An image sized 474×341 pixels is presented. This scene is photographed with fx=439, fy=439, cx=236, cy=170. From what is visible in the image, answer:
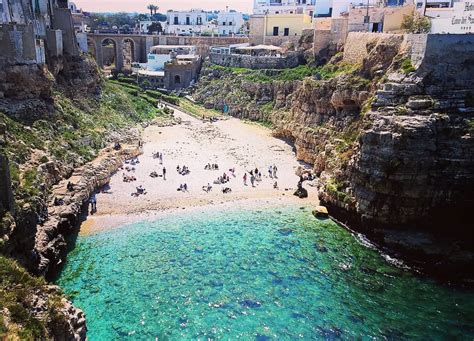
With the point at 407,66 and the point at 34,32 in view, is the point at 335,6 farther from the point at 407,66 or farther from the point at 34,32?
the point at 34,32

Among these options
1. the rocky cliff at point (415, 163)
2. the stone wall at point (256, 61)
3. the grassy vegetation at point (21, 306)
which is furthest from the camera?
the stone wall at point (256, 61)

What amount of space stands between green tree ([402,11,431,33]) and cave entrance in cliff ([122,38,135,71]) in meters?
50.5

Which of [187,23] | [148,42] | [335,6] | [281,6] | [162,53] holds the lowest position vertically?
[162,53]

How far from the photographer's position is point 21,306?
43.2 feet

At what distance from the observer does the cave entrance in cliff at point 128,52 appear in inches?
3187

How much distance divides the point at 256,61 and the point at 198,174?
32553 millimetres

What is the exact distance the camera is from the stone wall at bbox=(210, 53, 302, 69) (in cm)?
6159

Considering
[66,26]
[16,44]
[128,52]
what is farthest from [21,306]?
[128,52]

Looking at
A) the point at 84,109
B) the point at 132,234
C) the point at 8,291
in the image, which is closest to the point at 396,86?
the point at 132,234

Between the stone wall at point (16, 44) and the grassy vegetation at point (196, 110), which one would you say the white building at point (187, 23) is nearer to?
the grassy vegetation at point (196, 110)

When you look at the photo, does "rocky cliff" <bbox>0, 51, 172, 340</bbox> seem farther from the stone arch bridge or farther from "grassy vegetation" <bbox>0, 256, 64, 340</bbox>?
the stone arch bridge

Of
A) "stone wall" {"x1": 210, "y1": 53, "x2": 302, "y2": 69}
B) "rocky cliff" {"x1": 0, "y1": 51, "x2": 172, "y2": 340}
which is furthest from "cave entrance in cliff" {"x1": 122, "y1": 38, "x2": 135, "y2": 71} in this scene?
"rocky cliff" {"x1": 0, "y1": 51, "x2": 172, "y2": 340}

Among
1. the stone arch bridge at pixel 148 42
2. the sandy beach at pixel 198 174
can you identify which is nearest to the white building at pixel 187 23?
the stone arch bridge at pixel 148 42

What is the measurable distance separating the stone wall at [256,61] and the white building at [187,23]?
73.1ft
